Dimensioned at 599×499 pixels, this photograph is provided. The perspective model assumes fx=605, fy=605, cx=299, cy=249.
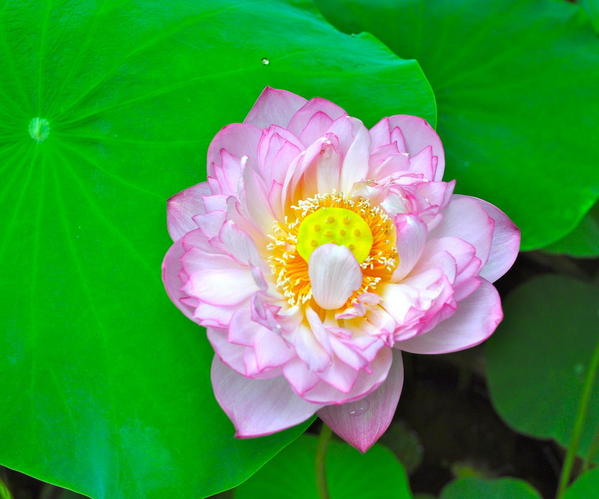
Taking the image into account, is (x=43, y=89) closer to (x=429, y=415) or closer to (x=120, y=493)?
(x=120, y=493)

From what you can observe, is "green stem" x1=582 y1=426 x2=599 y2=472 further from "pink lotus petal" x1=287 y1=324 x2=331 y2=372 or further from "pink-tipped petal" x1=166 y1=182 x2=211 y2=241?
"pink-tipped petal" x1=166 y1=182 x2=211 y2=241

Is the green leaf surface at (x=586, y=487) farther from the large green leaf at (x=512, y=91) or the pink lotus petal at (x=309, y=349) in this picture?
the pink lotus petal at (x=309, y=349)

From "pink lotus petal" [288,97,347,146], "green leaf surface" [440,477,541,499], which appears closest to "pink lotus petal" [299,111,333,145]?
"pink lotus petal" [288,97,347,146]

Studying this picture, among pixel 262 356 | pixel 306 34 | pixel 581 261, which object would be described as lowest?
pixel 581 261

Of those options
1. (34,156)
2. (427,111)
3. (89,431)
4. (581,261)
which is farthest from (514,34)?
(89,431)

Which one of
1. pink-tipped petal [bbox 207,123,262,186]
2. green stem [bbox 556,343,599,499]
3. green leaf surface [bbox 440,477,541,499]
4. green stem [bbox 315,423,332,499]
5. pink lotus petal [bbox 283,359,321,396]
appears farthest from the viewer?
green stem [bbox 556,343,599,499]

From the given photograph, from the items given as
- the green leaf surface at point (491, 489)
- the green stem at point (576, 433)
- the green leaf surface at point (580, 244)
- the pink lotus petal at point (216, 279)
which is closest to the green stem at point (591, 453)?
the green stem at point (576, 433)

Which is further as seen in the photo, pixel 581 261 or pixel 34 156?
pixel 581 261

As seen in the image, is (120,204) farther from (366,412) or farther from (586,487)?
(586,487)
